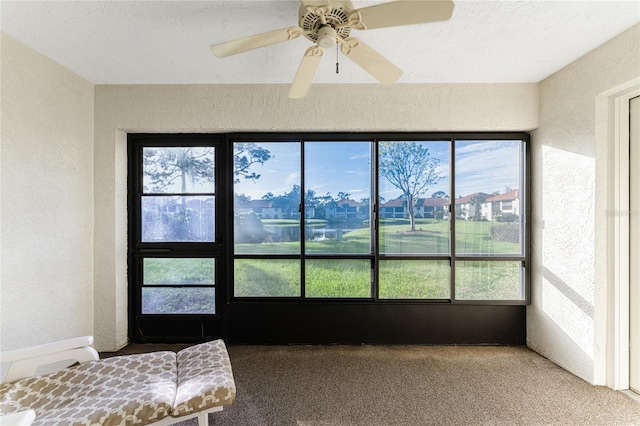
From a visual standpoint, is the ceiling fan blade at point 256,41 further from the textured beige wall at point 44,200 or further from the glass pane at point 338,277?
the glass pane at point 338,277

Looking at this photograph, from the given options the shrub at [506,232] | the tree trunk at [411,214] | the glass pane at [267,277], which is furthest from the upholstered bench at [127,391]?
the shrub at [506,232]

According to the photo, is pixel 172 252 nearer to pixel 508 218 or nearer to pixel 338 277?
pixel 338 277

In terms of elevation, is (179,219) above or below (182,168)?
below

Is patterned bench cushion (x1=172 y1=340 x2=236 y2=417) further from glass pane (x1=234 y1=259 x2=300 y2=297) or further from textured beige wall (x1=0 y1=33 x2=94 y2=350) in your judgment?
textured beige wall (x1=0 y1=33 x2=94 y2=350)

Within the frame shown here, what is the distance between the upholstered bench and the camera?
4.43 feet

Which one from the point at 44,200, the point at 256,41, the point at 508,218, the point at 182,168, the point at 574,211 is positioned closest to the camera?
the point at 256,41

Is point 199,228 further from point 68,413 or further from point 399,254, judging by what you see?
point 399,254

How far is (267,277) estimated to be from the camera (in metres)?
2.89

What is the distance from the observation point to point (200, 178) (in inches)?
116

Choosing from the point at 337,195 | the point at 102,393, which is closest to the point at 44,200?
the point at 102,393

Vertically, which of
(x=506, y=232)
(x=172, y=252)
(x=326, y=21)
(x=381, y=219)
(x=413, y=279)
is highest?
(x=326, y=21)

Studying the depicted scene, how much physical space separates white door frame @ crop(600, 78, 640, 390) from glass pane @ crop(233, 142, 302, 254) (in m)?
2.59

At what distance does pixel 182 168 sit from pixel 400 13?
2498mm

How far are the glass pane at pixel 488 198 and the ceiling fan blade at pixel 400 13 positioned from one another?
1.78 meters
